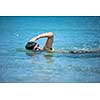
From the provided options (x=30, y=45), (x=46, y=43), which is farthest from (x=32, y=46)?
(x=46, y=43)

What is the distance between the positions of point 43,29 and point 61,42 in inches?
8.0

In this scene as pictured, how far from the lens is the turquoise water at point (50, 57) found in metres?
2.97

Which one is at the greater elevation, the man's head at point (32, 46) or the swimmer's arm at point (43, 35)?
the swimmer's arm at point (43, 35)

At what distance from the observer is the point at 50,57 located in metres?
2.99

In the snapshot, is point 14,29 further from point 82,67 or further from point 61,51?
point 82,67

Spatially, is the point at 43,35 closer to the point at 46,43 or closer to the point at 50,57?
the point at 46,43

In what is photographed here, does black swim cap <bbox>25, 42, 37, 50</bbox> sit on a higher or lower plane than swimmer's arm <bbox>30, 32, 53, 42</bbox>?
lower

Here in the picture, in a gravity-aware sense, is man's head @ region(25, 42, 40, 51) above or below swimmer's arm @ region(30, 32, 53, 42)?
below

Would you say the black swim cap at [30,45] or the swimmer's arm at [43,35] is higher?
the swimmer's arm at [43,35]

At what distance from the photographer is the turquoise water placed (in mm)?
2975
